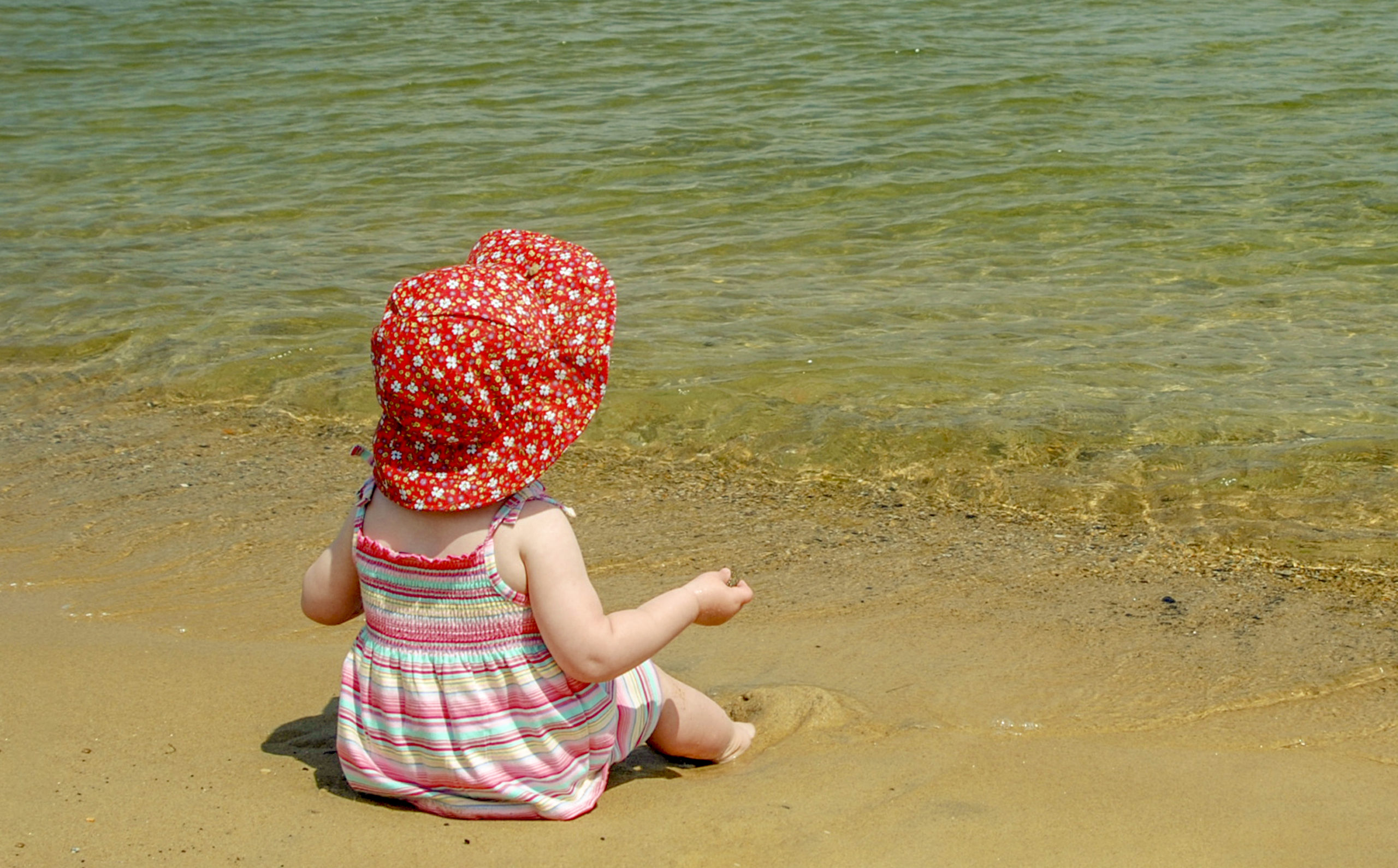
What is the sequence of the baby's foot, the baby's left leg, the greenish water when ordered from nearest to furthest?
the baby's left leg
the baby's foot
the greenish water

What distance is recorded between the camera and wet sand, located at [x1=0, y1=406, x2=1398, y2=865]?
248cm

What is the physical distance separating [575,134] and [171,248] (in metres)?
3.45

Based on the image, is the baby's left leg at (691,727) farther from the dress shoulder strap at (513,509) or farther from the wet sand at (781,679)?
the dress shoulder strap at (513,509)

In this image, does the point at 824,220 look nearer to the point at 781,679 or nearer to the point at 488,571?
the point at 781,679

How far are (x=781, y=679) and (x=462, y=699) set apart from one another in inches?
42.7

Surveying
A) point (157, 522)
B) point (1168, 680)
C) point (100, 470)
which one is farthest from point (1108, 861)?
point (100, 470)

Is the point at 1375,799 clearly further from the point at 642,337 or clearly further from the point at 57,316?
the point at 57,316

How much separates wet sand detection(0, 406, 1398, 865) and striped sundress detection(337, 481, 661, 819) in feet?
0.25

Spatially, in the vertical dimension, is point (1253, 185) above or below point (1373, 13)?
below

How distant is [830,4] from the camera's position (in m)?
15.3

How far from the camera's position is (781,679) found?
3438mm

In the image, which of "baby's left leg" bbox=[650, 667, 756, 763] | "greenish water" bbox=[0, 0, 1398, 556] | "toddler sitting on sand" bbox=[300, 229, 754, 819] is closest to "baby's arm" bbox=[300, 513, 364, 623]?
"toddler sitting on sand" bbox=[300, 229, 754, 819]

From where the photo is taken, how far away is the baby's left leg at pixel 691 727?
2.82 metres

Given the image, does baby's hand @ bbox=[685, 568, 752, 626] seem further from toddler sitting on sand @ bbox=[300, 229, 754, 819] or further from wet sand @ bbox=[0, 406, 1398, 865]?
wet sand @ bbox=[0, 406, 1398, 865]
